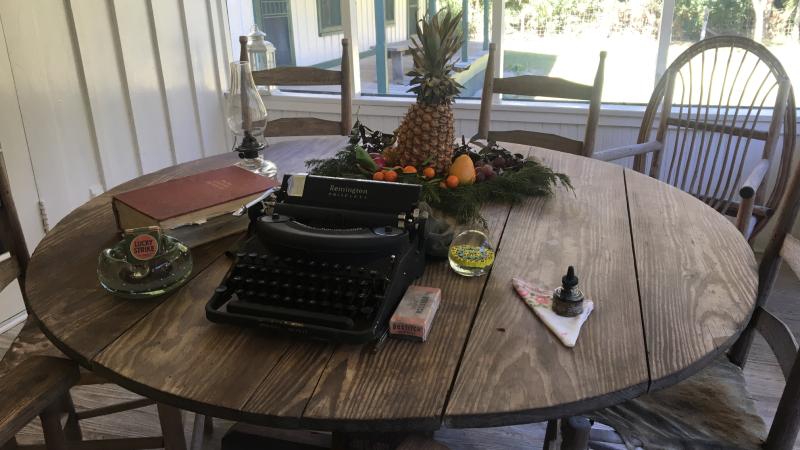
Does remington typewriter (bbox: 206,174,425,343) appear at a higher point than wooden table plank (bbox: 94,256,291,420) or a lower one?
higher

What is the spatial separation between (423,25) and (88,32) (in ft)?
5.67

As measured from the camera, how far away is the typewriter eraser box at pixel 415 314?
0.92m

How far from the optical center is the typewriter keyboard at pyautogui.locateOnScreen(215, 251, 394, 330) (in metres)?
0.92

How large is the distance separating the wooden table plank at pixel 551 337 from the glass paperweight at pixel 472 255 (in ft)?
0.11

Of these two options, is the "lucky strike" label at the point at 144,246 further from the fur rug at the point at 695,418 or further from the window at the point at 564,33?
the window at the point at 564,33

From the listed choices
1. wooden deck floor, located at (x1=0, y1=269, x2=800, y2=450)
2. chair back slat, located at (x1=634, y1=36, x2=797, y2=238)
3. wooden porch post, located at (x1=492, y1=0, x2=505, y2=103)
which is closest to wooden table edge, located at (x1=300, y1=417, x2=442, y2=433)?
wooden deck floor, located at (x1=0, y1=269, x2=800, y2=450)

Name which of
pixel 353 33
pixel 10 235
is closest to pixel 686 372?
pixel 10 235

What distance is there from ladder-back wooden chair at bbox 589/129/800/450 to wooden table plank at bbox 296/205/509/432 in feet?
1.47

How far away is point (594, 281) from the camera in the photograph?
112 cm

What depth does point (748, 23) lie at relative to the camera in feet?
8.93

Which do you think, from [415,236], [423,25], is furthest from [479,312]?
[423,25]

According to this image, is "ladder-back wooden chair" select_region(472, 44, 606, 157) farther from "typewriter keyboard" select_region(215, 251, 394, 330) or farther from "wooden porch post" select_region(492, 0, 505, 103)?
"typewriter keyboard" select_region(215, 251, 394, 330)

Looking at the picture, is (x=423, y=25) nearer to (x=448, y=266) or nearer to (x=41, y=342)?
(x=448, y=266)

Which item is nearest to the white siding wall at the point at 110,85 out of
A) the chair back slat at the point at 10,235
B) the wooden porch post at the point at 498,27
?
the chair back slat at the point at 10,235
